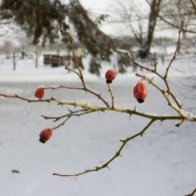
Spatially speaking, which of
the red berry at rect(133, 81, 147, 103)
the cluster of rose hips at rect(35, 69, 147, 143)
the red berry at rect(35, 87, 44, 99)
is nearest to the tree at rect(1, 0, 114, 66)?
the red berry at rect(35, 87, 44, 99)

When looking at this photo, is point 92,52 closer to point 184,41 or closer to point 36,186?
point 184,41

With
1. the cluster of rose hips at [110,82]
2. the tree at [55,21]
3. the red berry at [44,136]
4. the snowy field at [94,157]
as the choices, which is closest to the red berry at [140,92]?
the cluster of rose hips at [110,82]

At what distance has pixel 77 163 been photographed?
7.55 metres

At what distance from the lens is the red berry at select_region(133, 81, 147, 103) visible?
1.28 m

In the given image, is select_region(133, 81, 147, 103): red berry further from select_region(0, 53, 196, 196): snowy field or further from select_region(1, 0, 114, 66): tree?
select_region(1, 0, 114, 66): tree

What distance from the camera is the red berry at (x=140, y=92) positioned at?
4.21ft

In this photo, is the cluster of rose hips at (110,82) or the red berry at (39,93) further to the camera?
the red berry at (39,93)

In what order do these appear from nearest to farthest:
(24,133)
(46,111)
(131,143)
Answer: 1. (131,143)
2. (24,133)
3. (46,111)

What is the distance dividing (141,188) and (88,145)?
219cm

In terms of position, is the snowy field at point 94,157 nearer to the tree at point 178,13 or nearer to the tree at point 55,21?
the tree at point 178,13

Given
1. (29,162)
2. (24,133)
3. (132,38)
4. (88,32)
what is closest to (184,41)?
(88,32)

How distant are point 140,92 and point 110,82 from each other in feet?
0.58

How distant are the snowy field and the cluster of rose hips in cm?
395

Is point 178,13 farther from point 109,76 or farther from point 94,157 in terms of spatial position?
point 109,76
